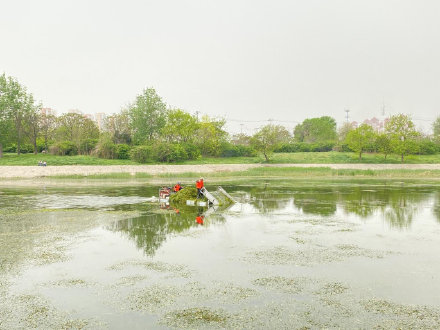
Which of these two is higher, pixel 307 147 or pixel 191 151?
pixel 307 147

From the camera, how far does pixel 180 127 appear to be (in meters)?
79.3

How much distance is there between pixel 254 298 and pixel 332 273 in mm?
2806

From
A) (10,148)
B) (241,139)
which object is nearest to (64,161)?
(10,148)

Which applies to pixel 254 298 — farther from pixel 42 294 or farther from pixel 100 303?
pixel 42 294

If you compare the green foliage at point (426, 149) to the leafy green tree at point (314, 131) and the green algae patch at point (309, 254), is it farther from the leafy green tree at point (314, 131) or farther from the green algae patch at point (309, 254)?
the green algae patch at point (309, 254)

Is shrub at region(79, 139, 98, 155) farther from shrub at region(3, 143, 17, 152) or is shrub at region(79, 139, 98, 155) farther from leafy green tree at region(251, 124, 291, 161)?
leafy green tree at region(251, 124, 291, 161)

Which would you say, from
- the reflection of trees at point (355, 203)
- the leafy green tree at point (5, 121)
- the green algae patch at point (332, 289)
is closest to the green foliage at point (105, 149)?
the leafy green tree at point (5, 121)

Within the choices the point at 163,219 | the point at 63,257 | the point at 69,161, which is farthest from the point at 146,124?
the point at 63,257

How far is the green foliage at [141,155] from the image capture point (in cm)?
6512

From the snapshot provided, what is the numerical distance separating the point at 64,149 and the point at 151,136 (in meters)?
17.5

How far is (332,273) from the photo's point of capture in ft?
33.6

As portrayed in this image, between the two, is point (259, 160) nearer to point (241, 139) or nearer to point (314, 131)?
point (241, 139)

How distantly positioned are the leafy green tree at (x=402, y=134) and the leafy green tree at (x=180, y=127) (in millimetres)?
37265

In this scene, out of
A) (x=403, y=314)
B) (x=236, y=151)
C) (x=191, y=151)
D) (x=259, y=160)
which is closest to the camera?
(x=403, y=314)
